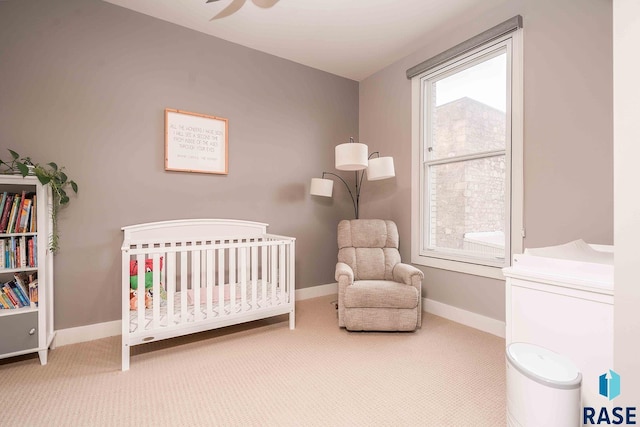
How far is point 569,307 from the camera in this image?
1.13 m

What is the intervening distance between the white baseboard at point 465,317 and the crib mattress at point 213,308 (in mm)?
1452

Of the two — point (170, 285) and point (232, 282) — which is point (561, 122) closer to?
point (232, 282)

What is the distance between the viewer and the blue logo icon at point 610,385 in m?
0.98

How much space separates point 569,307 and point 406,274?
1420 mm

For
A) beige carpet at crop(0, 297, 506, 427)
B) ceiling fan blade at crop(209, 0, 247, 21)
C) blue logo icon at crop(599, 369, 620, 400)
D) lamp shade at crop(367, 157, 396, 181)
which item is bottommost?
beige carpet at crop(0, 297, 506, 427)

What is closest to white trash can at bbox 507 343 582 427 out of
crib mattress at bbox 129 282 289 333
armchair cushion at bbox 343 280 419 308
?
armchair cushion at bbox 343 280 419 308

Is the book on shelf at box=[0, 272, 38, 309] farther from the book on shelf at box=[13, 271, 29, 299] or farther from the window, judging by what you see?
the window

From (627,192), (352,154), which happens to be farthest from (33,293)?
(627,192)

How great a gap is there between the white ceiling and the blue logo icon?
2.58 metres

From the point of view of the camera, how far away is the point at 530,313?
1.25 m

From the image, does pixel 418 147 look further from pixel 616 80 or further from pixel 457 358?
pixel 616 80

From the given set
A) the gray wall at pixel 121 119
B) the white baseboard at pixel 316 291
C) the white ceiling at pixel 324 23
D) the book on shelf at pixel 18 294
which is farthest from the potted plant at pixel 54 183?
the white baseboard at pixel 316 291

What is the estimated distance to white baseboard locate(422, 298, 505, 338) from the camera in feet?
7.85

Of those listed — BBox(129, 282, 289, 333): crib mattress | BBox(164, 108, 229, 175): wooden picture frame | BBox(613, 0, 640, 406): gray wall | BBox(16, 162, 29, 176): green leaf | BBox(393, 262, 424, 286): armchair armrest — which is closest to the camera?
BBox(613, 0, 640, 406): gray wall
